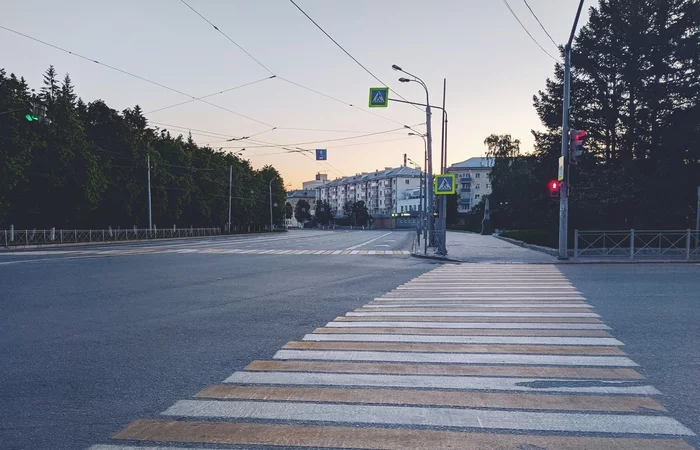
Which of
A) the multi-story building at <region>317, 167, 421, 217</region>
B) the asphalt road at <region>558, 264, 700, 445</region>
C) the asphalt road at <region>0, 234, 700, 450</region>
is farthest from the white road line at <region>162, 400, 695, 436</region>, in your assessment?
the multi-story building at <region>317, 167, 421, 217</region>

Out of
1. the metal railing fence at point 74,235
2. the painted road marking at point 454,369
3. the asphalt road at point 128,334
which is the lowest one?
the metal railing fence at point 74,235

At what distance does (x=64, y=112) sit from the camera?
1647 inches

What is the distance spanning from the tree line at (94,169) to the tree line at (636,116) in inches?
1193

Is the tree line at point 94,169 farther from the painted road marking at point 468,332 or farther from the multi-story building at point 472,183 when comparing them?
the multi-story building at point 472,183

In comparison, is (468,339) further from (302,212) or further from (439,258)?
(302,212)

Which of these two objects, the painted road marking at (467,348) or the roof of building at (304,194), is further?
the roof of building at (304,194)

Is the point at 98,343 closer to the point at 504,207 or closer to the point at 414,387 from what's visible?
the point at 414,387

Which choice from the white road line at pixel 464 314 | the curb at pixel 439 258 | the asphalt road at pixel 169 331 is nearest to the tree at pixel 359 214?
the curb at pixel 439 258

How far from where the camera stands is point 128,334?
7242mm

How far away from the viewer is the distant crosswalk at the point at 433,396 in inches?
144

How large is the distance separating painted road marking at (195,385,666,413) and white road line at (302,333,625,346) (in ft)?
6.42

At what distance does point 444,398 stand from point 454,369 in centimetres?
92

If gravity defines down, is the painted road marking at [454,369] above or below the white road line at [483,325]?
above

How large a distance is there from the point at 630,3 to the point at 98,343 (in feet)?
112
